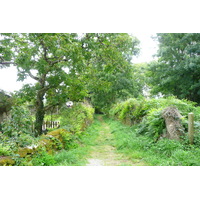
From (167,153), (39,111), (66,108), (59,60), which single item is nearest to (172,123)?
(167,153)

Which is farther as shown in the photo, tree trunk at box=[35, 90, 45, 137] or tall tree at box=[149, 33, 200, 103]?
tall tree at box=[149, 33, 200, 103]

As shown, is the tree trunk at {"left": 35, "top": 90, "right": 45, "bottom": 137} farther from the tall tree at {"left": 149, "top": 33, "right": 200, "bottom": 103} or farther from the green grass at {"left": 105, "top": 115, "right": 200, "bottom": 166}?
the tall tree at {"left": 149, "top": 33, "right": 200, "bottom": 103}

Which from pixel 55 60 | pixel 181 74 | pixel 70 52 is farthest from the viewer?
pixel 181 74

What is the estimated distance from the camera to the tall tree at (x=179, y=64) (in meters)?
12.3

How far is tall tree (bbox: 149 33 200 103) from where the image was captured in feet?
40.4

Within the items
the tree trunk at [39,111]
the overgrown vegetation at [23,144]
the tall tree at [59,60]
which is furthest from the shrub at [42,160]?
the tree trunk at [39,111]

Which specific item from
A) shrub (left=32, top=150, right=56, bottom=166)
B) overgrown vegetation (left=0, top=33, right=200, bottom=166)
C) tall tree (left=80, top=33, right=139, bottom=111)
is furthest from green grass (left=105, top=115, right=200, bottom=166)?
tall tree (left=80, top=33, right=139, bottom=111)

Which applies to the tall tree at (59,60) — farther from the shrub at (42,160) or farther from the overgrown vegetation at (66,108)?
the shrub at (42,160)

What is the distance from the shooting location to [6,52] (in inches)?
251

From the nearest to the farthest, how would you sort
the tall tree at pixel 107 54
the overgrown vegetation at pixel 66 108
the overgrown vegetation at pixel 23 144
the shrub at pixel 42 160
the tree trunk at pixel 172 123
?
the overgrown vegetation at pixel 23 144, the shrub at pixel 42 160, the overgrown vegetation at pixel 66 108, the tree trunk at pixel 172 123, the tall tree at pixel 107 54
